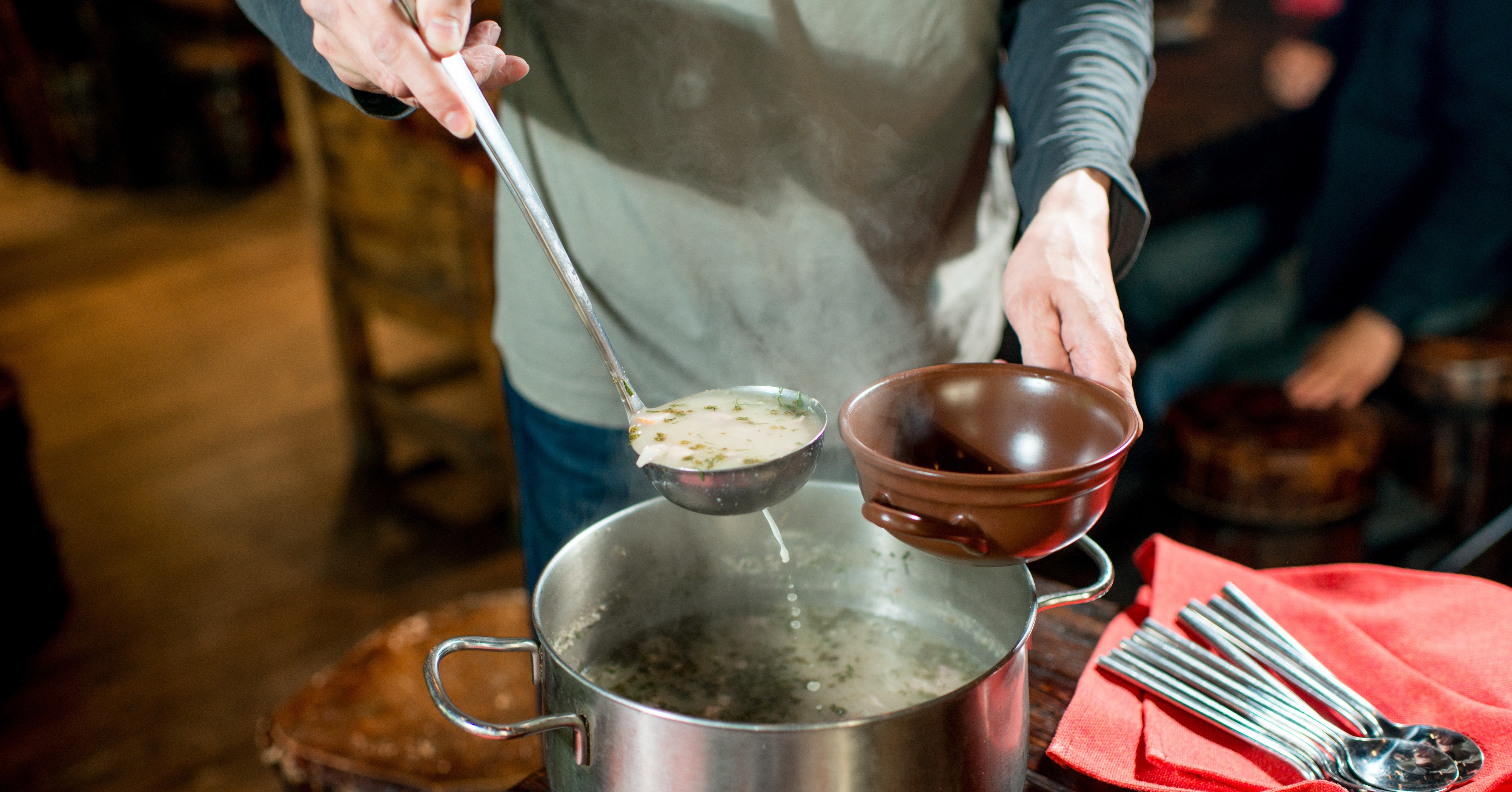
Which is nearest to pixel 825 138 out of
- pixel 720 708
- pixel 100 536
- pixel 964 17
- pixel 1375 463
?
pixel 964 17

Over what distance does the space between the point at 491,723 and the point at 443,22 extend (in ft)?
1.86

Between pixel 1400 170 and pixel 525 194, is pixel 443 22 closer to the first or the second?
pixel 525 194

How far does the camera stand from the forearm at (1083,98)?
121 cm

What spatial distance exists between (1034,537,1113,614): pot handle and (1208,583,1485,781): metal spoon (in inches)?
6.9

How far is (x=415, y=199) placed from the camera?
3.33 meters

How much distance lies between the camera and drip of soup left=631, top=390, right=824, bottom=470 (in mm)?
1053

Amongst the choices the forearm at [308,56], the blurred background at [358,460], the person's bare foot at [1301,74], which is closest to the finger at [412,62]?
the forearm at [308,56]

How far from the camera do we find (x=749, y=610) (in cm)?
118

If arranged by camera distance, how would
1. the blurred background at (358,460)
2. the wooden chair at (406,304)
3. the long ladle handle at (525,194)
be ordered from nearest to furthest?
the long ladle handle at (525,194), the blurred background at (358,460), the wooden chair at (406,304)

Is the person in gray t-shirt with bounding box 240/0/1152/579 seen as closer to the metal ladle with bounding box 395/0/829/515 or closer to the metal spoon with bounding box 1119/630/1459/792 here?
the metal ladle with bounding box 395/0/829/515

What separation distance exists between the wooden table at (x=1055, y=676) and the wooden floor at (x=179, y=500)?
227 centimetres

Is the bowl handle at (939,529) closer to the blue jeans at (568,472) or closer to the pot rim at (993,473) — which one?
the pot rim at (993,473)

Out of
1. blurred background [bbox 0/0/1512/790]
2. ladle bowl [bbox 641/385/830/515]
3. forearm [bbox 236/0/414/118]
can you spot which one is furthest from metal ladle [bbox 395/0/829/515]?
blurred background [bbox 0/0/1512/790]

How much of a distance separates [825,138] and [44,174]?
30.0 feet
